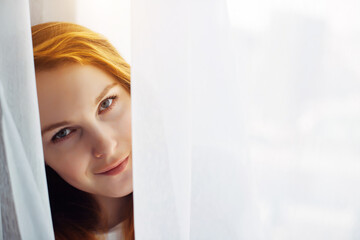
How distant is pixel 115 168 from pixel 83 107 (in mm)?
120

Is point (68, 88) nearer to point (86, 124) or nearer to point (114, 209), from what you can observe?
point (86, 124)

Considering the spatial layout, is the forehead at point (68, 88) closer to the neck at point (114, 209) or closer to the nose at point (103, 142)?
the nose at point (103, 142)

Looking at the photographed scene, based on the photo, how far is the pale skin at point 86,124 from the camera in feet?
2.10

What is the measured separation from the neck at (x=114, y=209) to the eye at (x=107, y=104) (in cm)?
19

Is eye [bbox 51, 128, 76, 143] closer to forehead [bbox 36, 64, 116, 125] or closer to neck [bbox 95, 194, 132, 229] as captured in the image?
forehead [bbox 36, 64, 116, 125]

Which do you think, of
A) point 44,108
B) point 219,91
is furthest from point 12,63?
point 219,91

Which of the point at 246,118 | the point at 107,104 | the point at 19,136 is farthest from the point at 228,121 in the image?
the point at 19,136

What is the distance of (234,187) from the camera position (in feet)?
1.90

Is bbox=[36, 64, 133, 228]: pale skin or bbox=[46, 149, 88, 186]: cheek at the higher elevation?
bbox=[36, 64, 133, 228]: pale skin

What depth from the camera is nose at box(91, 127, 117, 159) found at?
648mm

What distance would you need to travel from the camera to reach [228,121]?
57 centimetres

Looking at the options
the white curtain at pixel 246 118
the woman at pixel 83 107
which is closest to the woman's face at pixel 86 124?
the woman at pixel 83 107

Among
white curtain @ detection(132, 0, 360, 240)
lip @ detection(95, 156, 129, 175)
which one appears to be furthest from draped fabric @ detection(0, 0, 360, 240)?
lip @ detection(95, 156, 129, 175)

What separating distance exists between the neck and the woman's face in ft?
0.20
